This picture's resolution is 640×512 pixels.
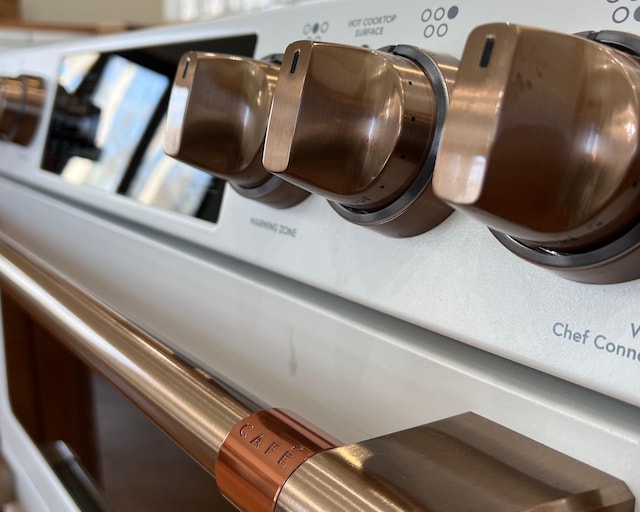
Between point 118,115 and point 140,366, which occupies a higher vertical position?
point 118,115

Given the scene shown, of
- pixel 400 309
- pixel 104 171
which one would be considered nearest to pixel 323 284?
pixel 400 309

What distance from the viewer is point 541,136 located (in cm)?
15

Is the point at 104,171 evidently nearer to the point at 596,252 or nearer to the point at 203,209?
the point at 203,209

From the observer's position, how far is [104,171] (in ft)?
1.65

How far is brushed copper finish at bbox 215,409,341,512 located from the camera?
186mm

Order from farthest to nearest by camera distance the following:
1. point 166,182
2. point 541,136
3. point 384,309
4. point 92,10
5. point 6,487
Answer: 1. point 92,10
2. point 6,487
3. point 166,182
4. point 384,309
5. point 541,136

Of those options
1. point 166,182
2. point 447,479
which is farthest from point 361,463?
point 166,182

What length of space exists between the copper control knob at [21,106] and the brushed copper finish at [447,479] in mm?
549

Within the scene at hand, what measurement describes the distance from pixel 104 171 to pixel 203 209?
0.52 feet

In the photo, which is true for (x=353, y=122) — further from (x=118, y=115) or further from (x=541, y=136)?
(x=118, y=115)

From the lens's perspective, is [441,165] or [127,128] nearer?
[441,165]

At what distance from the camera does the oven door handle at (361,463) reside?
0.55 feet

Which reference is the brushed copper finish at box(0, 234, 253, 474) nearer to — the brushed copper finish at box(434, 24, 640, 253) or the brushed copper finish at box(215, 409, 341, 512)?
the brushed copper finish at box(215, 409, 341, 512)

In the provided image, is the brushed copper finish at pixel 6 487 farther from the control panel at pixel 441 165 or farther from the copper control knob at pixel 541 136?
the copper control knob at pixel 541 136
